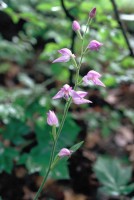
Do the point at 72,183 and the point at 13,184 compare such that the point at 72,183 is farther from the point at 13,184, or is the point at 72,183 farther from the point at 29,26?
the point at 29,26

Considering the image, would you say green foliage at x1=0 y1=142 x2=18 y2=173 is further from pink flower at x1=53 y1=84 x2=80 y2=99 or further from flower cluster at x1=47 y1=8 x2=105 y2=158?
pink flower at x1=53 y1=84 x2=80 y2=99

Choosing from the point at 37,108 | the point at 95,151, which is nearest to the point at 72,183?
the point at 95,151

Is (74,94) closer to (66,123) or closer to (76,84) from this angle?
(76,84)

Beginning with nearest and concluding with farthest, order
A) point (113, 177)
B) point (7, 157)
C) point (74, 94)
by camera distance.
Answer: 1. point (74, 94)
2. point (7, 157)
3. point (113, 177)

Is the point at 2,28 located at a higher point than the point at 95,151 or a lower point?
higher

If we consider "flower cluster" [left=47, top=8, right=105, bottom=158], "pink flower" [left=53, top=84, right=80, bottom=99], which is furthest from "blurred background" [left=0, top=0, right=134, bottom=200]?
"pink flower" [left=53, top=84, right=80, bottom=99]

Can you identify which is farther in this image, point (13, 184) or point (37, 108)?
point (13, 184)

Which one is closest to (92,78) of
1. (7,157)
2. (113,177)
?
(7,157)

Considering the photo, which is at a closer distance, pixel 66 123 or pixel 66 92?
pixel 66 92
